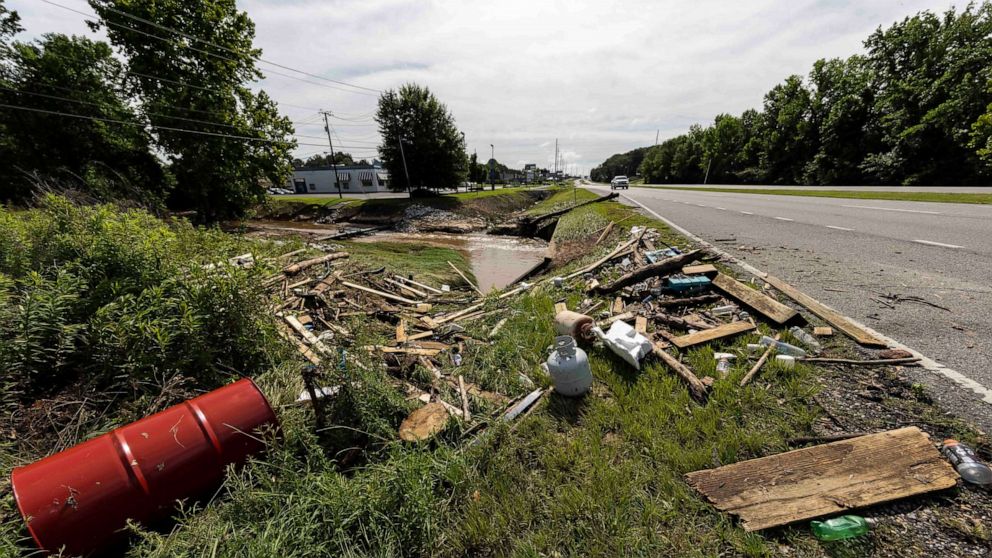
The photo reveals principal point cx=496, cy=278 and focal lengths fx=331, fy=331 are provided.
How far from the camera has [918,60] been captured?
100 ft

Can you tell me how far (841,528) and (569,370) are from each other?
6.39 feet

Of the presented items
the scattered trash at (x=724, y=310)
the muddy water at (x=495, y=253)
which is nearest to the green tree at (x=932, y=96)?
the muddy water at (x=495, y=253)

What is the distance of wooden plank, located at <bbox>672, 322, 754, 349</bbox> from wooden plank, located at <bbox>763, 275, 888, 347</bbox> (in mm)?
853

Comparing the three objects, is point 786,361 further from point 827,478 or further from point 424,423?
point 424,423

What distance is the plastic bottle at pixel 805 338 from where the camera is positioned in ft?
11.7

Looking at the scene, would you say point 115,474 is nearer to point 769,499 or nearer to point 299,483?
point 299,483

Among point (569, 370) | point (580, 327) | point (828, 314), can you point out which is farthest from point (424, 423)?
point (828, 314)

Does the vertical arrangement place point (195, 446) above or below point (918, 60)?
below

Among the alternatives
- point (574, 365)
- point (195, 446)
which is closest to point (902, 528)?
point (574, 365)

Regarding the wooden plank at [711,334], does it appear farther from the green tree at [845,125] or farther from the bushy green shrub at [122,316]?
the green tree at [845,125]

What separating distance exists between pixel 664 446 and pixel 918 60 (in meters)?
51.5

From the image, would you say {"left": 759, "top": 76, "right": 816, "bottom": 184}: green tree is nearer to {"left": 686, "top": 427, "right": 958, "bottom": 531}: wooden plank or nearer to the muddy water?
the muddy water

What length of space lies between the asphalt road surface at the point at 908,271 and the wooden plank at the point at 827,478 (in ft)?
2.45

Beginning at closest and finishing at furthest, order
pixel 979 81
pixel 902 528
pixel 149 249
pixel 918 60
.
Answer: pixel 902 528 < pixel 149 249 < pixel 979 81 < pixel 918 60
